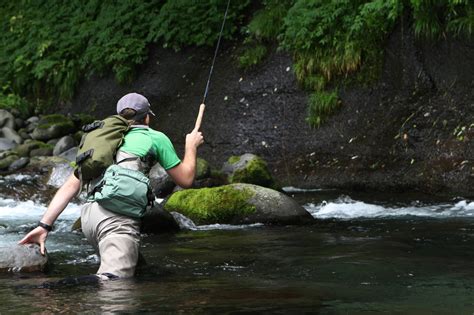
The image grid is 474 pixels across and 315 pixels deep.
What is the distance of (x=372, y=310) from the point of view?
430 cm

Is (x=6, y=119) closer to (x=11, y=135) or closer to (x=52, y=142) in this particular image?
(x=11, y=135)

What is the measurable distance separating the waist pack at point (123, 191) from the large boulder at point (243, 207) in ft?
12.7

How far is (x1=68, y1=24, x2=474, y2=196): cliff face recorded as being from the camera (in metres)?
11.7

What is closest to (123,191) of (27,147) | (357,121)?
(357,121)

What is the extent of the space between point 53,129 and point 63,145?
1054 mm

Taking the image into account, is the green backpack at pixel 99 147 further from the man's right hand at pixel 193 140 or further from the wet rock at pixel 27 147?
the wet rock at pixel 27 147

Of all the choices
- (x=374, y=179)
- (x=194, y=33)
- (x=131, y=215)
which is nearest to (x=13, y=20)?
(x=194, y=33)

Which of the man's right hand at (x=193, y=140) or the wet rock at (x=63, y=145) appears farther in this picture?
the wet rock at (x=63, y=145)

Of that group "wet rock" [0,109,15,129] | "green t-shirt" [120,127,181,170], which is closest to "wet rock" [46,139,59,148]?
"wet rock" [0,109,15,129]

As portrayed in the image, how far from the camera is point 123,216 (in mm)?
5312

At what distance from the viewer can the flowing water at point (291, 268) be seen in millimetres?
4500

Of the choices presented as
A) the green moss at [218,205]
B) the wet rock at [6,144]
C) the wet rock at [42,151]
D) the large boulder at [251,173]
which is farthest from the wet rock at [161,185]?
the wet rock at [6,144]

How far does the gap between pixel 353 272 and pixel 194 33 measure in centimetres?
1221

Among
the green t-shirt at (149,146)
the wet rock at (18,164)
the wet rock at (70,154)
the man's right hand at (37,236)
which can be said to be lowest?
the man's right hand at (37,236)
